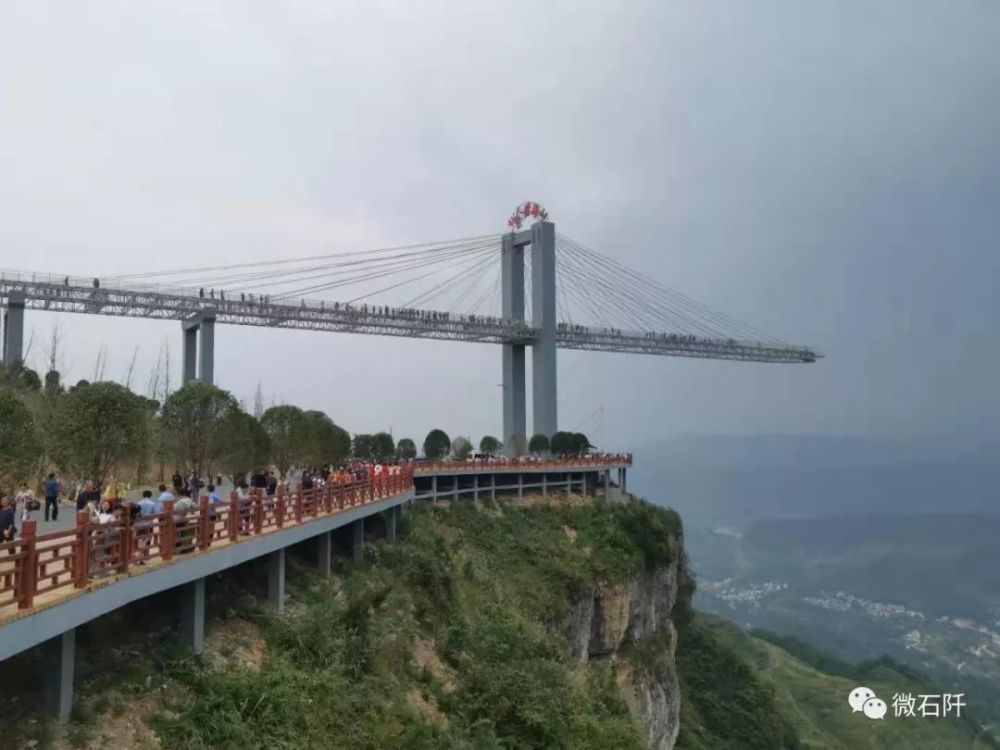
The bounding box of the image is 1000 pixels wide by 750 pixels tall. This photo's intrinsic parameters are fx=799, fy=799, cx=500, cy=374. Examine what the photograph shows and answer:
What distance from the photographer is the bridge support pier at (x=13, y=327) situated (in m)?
32.9

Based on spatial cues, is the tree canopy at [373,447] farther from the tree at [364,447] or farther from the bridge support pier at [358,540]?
the bridge support pier at [358,540]

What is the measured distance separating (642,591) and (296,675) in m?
22.5

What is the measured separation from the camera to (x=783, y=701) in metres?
53.7

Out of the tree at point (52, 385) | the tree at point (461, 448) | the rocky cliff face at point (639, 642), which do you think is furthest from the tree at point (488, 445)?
the tree at point (52, 385)

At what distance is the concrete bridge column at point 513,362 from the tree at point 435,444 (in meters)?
11.7

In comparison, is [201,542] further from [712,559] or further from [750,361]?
[712,559]

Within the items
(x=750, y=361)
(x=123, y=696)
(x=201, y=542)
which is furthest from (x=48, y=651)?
(x=750, y=361)

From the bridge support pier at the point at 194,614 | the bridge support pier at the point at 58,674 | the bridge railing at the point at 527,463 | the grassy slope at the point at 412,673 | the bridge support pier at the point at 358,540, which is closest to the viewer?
the bridge support pier at the point at 58,674

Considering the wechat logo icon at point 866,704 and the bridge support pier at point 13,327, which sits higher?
the bridge support pier at point 13,327

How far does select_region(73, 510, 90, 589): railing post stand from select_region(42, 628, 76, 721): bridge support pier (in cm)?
46

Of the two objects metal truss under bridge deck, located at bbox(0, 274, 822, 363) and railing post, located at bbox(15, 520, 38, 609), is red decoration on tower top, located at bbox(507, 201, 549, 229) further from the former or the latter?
railing post, located at bbox(15, 520, 38, 609)

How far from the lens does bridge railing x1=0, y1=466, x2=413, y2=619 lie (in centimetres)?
679

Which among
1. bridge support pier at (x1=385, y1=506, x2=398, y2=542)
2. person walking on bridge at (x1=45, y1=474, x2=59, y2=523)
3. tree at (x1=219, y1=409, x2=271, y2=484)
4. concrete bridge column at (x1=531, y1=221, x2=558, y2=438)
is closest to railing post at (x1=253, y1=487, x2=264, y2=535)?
person walking on bridge at (x1=45, y1=474, x2=59, y2=523)

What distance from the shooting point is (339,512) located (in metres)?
15.2
